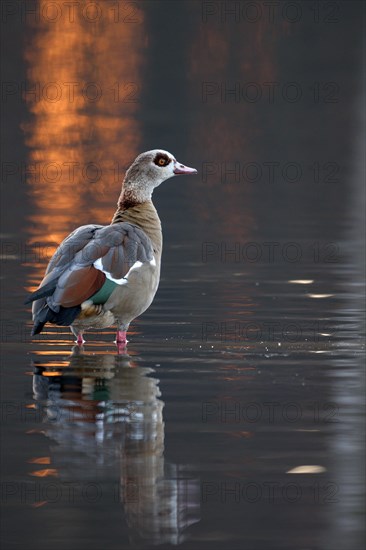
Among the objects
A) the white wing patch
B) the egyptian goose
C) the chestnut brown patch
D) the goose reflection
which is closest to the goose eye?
the chestnut brown patch

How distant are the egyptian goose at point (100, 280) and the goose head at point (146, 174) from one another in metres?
0.42

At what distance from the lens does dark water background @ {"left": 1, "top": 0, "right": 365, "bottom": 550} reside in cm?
803

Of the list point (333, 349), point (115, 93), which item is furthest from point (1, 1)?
point (333, 349)

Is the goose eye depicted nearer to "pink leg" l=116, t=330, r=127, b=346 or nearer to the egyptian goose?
the egyptian goose

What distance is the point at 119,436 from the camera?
926cm

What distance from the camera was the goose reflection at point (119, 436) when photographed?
Result: 7980 millimetres

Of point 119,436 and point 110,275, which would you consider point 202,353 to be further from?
point 119,436

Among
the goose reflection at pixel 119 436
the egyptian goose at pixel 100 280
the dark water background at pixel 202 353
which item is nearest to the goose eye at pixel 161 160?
the egyptian goose at pixel 100 280

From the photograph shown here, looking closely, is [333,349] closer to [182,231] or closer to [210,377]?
[210,377]

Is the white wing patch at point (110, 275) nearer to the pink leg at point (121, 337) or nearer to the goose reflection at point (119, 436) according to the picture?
the pink leg at point (121, 337)

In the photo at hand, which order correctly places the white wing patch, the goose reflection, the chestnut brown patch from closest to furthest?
1. the goose reflection
2. the white wing patch
3. the chestnut brown patch

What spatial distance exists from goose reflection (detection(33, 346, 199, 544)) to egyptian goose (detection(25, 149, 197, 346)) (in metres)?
0.36

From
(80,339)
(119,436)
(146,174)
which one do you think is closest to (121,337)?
(80,339)

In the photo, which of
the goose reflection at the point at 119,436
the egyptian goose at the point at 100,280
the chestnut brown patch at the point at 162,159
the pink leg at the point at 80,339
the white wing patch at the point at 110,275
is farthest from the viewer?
the chestnut brown patch at the point at 162,159
